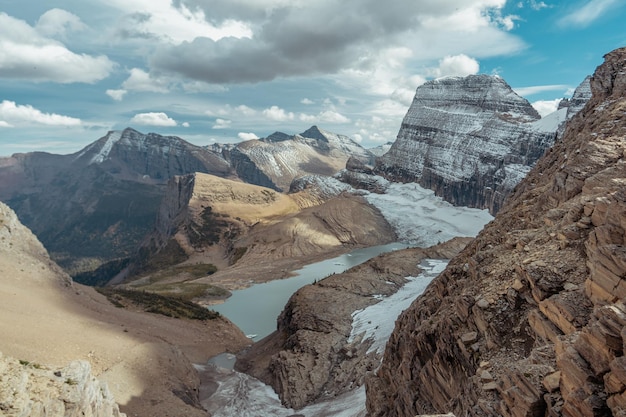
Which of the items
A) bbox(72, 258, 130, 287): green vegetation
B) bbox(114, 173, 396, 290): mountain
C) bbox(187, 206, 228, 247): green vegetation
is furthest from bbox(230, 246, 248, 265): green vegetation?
bbox(72, 258, 130, 287): green vegetation

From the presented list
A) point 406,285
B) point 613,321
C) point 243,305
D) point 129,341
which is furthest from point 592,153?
point 243,305

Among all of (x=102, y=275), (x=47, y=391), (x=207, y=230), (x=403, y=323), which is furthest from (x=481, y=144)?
(x=102, y=275)

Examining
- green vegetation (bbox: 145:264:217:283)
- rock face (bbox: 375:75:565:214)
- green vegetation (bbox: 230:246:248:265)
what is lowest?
green vegetation (bbox: 145:264:217:283)

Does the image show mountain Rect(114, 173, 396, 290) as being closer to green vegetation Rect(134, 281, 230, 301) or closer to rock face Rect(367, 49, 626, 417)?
green vegetation Rect(134, 281, 230, 301)

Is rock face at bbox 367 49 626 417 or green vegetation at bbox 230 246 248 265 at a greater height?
rock face at bbox 367 49 626 417

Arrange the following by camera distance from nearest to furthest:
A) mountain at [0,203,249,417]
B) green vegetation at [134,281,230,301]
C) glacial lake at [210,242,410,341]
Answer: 1. mountain at [0,203,249,417]
2. glacial lake at [210,242,410,341]
3. green vegetation at [134,281,230,301]

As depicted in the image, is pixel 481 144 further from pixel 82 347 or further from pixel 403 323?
pixel 82 347

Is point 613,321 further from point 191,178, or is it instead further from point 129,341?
point 191,178
